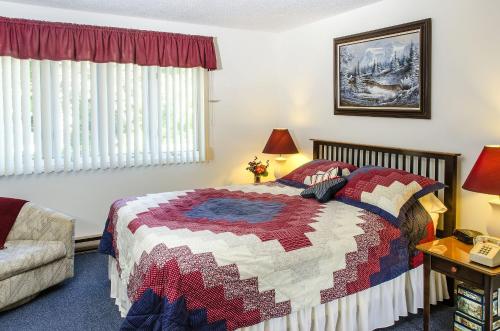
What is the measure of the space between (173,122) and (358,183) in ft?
7.32

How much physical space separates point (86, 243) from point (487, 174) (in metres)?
3.62

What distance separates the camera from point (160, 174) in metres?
4.60

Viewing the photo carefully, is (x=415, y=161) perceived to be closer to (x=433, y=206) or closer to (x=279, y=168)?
(x=433, y=206)

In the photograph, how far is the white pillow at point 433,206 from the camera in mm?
3061

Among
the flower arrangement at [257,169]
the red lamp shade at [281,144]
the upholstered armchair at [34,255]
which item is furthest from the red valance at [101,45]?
the upholstered armchair at [34,255]

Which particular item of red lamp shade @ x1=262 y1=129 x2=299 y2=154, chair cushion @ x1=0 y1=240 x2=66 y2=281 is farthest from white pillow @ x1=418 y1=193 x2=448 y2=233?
chair cushion @ x1=0 y1=240 x2=66 y2=281

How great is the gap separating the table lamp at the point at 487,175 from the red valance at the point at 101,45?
2987mm

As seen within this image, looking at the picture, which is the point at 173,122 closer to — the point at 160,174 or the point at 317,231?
the point at 160,174

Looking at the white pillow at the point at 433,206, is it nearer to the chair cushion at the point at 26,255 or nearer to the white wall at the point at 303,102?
the white wall at the point at 303,102

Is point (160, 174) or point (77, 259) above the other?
point (160, 174)

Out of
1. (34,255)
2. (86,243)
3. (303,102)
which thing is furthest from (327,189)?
(86,243)

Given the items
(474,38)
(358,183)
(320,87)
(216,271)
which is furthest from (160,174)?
(474,38)

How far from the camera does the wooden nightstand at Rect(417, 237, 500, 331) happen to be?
222 centimetres

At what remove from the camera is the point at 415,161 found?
3434mm
